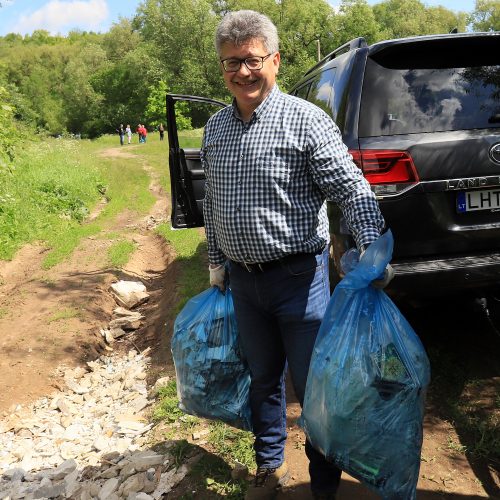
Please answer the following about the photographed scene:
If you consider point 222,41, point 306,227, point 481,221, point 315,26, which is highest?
point 315,26

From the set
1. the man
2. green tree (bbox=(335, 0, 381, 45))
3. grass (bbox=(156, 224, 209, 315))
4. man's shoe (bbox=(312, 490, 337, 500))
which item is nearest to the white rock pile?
man's shoe (bbox=(312, 490, 337, 500))

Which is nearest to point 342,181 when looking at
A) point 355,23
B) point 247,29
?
point 247,29

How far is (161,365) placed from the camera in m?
4.89

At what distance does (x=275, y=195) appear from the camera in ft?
7.03

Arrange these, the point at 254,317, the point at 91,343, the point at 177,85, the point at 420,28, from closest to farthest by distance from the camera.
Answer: the point at 254,317 < the point at 91,343 < the point at 177,85 < the point at 420,28

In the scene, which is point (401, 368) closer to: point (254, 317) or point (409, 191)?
point (254, 317)

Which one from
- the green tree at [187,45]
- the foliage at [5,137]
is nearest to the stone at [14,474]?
the foliage at [5,137]

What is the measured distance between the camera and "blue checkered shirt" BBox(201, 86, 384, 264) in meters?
2.08

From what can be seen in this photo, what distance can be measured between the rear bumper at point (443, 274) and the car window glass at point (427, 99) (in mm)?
758

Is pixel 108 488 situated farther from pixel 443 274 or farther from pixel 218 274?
pixel 443 274

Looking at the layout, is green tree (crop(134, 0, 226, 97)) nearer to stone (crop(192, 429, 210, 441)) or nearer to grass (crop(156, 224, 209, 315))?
grass (crop(156, 224, 209, 315))

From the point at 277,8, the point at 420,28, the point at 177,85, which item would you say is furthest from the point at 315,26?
the point at 420,28

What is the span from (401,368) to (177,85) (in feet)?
168

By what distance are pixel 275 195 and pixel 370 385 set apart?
810mm
